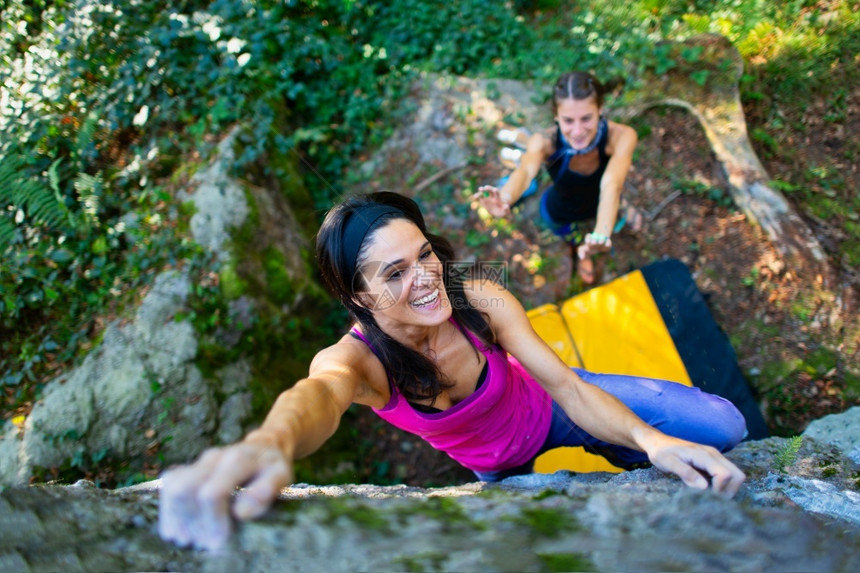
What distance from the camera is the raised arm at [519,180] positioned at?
Answer: 3299 millimetres

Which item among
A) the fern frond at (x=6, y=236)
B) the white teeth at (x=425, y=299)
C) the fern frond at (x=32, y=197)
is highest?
the white teeth at (x=425, y=299)

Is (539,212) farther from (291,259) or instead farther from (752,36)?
(752,36)

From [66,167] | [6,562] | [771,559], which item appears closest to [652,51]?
[771,559]

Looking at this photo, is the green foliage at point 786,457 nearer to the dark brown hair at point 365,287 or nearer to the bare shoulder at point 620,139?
the dark brown hair at point 365,287

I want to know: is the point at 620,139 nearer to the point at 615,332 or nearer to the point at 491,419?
the point at 615,332

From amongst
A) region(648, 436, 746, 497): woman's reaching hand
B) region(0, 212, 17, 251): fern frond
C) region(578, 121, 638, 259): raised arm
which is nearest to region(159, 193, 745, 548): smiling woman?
region(648, 436, 746, 497): woman's reaching hand

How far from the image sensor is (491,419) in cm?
227

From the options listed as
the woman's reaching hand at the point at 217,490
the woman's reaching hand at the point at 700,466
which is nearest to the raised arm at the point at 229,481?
the woman's reaching hand at the point at 217,490

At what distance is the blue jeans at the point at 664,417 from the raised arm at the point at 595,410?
0.39 m

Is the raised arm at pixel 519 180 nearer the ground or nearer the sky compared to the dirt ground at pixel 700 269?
nearer the sky

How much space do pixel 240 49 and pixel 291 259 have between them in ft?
6.90

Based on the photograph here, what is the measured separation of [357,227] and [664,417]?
60.9 inches

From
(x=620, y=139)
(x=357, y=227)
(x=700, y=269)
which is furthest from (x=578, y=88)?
(x=357, y=227)

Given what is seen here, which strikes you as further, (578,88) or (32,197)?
(32,197)
